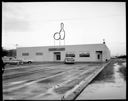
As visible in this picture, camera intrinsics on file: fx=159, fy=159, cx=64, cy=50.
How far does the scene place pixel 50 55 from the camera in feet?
184

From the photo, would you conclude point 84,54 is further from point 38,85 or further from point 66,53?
point 38,85

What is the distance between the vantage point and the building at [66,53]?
50.6 metres

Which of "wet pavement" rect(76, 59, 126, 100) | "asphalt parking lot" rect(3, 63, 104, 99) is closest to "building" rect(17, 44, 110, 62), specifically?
"asphalt parking lot" rect(3, 63, 104, 99)

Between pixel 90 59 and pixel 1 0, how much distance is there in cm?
4774

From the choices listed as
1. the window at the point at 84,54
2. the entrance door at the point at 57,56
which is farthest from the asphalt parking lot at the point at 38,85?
the entrance door at the point at 57,56

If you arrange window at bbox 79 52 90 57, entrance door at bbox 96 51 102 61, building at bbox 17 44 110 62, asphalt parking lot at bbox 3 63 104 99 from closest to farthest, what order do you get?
asphalt parking lot at bbox 3 63 104 99 < building at bbox 17 44 110 62 < entrance door at bbox 96 51 102 61 < window at bbox 79 52 90 57

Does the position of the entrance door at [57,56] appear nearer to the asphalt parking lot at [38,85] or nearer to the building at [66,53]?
the building at [66,53]

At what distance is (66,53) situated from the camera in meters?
54.3

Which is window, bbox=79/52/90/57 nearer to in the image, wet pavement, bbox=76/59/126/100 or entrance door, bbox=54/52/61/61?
entrance door, bbox=54/52/61/61

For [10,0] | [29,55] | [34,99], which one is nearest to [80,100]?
[34,99]

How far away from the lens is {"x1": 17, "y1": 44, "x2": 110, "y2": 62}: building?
166 feet

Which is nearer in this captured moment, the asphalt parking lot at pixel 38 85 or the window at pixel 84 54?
the asphalt parking lot at pixel 38 85

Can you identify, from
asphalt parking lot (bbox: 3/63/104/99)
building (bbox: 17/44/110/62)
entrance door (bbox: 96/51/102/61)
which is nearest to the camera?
asphalt parking lot (bbox: 3/63/104/99)

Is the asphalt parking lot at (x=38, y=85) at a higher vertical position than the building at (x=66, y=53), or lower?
lower
